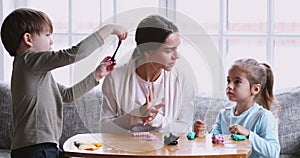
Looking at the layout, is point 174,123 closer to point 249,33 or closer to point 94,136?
point 94,136

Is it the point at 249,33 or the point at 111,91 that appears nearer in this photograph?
the point at 111,91

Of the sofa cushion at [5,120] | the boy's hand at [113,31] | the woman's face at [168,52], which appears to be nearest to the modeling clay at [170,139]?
the woman's face at [168,52]

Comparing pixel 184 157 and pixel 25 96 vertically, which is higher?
pixel 25 96

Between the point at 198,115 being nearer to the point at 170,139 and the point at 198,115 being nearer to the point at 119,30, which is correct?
the point at 170,139

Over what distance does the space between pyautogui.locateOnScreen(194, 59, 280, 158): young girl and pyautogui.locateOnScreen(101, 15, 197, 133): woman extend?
472 millimetres

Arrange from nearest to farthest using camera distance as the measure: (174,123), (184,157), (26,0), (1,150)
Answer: (184,157) < (174,123) < (1,150) < (26,0)

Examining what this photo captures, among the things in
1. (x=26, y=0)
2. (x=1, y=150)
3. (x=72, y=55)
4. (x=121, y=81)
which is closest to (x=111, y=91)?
(x=121, y=81)

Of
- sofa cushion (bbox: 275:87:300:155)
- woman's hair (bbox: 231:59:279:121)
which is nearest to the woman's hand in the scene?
woman's hair (bbox: 231:59:279:121)

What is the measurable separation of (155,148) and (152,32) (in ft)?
1.25

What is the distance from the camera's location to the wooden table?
84.1 inches

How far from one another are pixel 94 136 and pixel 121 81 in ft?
0.69

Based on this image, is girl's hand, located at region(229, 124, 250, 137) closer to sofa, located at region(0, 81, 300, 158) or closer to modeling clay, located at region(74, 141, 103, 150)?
sofa, located at region(0, 81, 300, 158)

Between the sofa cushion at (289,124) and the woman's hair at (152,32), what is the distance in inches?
43.7

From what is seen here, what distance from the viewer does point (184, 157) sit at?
6.93 ft
